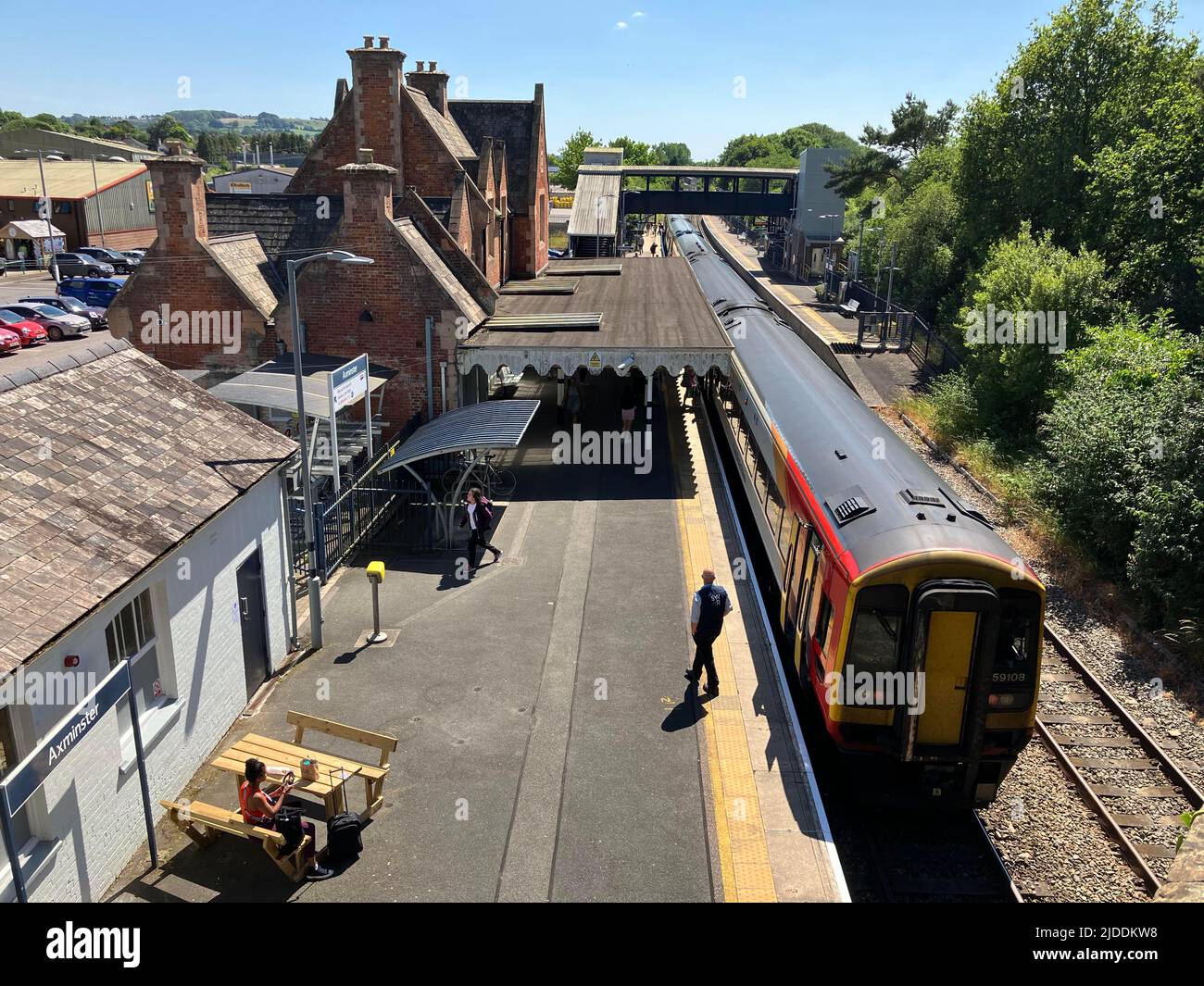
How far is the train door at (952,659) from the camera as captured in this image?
8586 mm

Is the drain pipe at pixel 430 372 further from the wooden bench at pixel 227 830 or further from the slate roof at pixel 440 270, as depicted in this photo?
the wooden bench at pixel 227 830

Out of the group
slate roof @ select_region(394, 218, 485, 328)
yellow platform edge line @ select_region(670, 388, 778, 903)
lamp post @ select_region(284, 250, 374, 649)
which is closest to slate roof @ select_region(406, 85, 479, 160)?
slate roof @ select_region(394, 218, 485, 328)

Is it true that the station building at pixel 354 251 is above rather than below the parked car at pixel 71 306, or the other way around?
above

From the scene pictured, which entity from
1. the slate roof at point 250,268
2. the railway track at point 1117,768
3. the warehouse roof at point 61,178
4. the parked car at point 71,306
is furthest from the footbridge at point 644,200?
the railway track at point 1117,768

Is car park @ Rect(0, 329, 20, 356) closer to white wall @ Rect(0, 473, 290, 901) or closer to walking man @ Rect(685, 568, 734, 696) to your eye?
white wall @ Rect(0, 473, 290, 901)

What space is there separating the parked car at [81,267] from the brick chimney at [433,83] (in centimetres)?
2857

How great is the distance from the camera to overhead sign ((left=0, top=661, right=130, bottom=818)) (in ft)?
20.2

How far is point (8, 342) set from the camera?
106ft

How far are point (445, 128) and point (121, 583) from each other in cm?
2380

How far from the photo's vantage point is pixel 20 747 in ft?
22.0

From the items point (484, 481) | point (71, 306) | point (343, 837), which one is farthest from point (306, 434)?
point (71, 306)

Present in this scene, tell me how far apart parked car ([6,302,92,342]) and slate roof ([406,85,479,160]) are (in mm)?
18668

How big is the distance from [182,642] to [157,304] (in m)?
13.7

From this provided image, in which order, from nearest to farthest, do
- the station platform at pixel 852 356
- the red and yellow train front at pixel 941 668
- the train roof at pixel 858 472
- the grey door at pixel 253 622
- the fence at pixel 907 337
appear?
the red and yellow train front at pixel 941 668
the train roof at pixel 858 472
the grey door at pixel 253 622
the station platform at pixel 852 356
the fence at pixel 907 337
